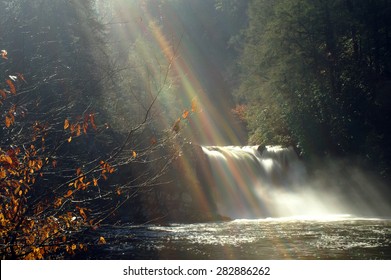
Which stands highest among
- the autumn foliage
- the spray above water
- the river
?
the autumn foliage

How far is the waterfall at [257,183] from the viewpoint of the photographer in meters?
28.0

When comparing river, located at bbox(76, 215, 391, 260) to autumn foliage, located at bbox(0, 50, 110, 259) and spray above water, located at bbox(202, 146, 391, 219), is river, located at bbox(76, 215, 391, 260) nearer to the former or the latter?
autumn foliage, located at bbox(0, 50, 110, 259)

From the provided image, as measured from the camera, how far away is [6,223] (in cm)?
685

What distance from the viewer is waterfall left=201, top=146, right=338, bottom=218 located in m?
28.0

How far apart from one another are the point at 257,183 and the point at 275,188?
4.24 feet

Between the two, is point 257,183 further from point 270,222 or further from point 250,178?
point 270,222

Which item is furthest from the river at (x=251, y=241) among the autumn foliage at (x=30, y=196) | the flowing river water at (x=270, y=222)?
the autumn foliage at (x=30, y=196)

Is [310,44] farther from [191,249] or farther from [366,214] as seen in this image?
[191,249]

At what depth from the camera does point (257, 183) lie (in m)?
29.5

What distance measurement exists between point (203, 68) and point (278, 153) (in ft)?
126

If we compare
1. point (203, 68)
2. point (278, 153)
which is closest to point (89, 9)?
point (278, 153)

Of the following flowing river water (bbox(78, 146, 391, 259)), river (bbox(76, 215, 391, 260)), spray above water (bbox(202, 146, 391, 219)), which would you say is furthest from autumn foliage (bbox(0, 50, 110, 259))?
spray above water (bbox(202, 146, 391, 219))

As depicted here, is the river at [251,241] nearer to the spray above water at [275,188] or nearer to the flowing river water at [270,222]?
the flowing river water at [270,222]

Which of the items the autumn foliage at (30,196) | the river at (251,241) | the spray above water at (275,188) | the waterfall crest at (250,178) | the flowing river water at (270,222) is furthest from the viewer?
the spray above water at (275,188)
